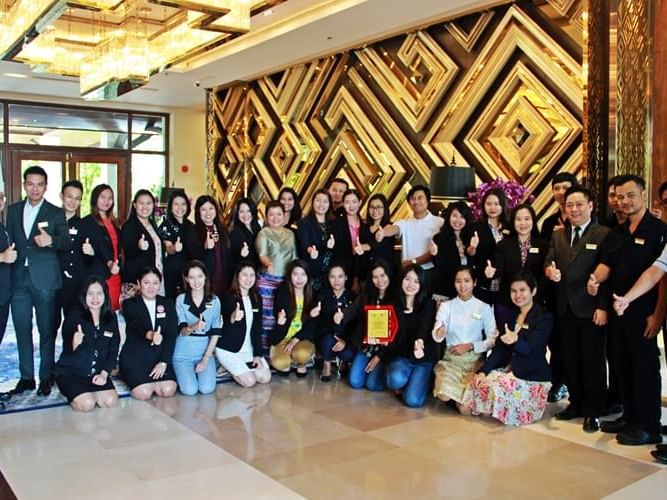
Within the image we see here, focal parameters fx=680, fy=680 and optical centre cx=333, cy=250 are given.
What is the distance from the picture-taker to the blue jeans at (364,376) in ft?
16.4

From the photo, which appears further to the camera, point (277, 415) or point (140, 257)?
point (140, 257)

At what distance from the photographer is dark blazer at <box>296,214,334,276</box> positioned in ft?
18.2

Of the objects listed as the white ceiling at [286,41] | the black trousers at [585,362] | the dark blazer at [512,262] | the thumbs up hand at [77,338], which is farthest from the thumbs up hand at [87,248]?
the white ceiling at [286,41]

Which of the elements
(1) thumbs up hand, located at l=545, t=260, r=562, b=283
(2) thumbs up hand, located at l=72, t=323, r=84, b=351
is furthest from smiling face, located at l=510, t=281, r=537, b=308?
(2) thumbs up hand, located at l=72, t=323, r=84, b=351

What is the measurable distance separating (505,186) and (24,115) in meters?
10.3

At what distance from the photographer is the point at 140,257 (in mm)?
5211

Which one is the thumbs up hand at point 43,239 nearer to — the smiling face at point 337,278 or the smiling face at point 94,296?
the smiling face at point 94,296

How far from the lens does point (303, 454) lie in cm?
364

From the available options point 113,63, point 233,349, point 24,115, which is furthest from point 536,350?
point 24,115

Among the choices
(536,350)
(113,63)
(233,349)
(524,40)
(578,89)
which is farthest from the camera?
(113,63)

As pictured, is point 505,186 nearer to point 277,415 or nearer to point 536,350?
point 536,350

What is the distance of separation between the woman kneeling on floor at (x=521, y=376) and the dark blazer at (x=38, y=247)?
2918mm

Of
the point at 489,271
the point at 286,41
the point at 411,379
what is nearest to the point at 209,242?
→ the point at 411,379

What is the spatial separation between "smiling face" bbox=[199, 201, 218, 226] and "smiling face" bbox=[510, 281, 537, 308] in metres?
2.42
